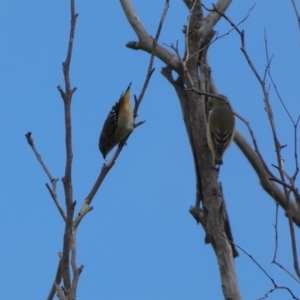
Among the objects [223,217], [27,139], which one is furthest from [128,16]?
[27,139]

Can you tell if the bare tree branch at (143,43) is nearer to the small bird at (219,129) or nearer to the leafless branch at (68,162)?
the small bird at (219,129)

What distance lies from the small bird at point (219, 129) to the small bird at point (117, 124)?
39.2 inches

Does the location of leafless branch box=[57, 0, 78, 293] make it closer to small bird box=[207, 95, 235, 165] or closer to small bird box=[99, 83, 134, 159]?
small bird box=[207, 95, 235, 165]

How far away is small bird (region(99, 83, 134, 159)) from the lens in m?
8.10

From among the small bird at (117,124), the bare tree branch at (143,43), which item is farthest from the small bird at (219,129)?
the small bird at (117,124)

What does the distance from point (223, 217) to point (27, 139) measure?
3.54 meters

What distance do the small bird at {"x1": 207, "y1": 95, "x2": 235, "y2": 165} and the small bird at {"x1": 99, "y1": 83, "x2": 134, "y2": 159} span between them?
100 centimetres

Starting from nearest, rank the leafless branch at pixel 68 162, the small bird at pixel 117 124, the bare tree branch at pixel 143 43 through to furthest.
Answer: the leafless branch at pixel 68 162 < the bare tree branch at pixel 143 43 < the small bird at pixel 117 124

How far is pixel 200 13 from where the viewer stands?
6832 mm

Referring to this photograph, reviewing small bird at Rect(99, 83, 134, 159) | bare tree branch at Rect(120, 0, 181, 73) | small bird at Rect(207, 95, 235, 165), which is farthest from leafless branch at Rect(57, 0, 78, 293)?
small bird at Rect(99, 83, 134, 159)

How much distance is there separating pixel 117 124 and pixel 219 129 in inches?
52.5

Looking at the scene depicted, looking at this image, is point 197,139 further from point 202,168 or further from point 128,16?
point 128,16

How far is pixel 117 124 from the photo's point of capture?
8.25 metres

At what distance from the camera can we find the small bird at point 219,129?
674cm
